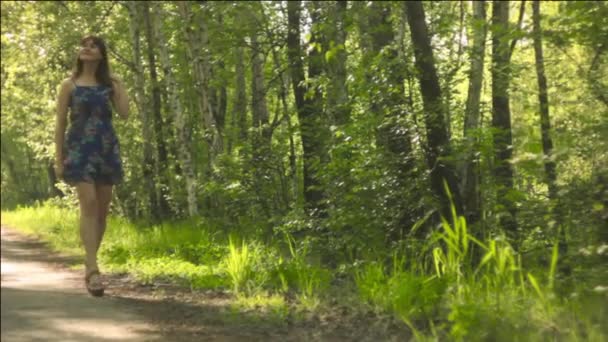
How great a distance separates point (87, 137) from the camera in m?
6.16

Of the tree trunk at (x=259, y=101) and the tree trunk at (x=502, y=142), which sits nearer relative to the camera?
the tree trunk at (x=502, y=142)

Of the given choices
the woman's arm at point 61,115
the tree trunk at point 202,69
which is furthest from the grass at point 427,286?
the tree trunk at point 202,69

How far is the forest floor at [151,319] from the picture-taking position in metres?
4.97

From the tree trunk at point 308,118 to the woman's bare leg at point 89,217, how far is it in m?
2.34

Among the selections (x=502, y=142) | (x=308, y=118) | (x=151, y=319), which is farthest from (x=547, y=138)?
(x=308, y=118)

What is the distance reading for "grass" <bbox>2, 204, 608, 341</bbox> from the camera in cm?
423

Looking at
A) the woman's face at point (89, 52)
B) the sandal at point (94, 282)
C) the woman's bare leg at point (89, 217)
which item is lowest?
the sandal at point (94, 282)

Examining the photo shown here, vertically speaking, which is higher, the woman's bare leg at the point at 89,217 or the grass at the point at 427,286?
the woman's bare leg at the point at 89,217

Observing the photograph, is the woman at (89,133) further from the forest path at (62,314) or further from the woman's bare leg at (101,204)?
the forest path at (62,314)

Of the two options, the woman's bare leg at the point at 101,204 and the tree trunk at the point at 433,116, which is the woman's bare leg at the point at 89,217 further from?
the tree trunk at the point at 433,116

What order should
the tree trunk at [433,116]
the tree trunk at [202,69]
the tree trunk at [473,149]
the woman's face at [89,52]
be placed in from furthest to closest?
the tree trunk at [202,69]
the tree trunk at [433,116]
the tree trunk at [473,149]
the woman's face at [89,52]

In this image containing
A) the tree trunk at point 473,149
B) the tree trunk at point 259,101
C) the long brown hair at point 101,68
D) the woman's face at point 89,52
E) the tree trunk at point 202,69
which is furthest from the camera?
the tree trunk at point 202,69

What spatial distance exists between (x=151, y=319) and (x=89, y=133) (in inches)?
66.2

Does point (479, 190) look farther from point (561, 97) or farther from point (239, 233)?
point (239, 233)
